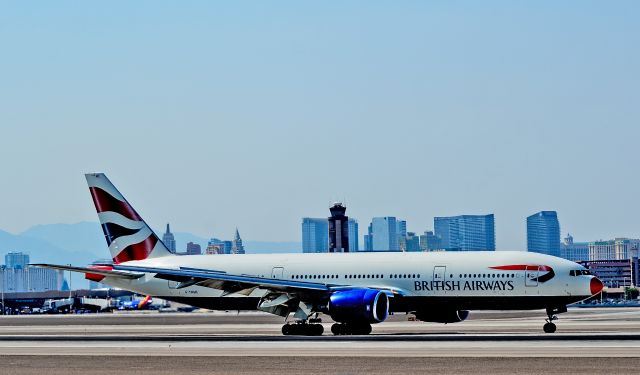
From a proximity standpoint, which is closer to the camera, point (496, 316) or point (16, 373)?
point (16, 373)

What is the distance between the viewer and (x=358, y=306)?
6159cm

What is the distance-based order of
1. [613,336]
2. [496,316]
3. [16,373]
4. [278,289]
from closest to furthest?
1. [16,373]
2. [613,336]
3. [278,289]
4. [496,316]

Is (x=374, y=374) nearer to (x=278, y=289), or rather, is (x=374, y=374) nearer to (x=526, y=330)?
(x=278, y=289)

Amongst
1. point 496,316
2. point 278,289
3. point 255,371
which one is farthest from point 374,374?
point 496,316

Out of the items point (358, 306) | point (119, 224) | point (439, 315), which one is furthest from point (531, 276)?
point (119, 224)

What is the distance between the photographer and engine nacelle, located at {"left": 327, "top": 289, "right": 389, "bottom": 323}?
61.6 metres

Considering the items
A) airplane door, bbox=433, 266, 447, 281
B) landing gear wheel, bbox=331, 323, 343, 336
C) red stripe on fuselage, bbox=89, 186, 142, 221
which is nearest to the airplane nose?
airplane door, bbox=433, 266, 447, 281

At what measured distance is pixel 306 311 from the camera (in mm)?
64750

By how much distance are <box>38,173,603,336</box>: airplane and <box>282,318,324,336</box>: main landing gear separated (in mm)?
57

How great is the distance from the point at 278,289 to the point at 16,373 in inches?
922

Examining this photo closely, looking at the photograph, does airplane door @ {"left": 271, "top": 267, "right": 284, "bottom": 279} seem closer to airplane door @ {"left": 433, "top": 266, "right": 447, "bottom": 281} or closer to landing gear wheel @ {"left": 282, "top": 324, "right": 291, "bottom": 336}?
landing gear wheel @ {"left": 282, "top": 324, "right": 291, "bottom": 336}

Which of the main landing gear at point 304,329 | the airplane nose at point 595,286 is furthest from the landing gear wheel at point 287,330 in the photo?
the airplane nose at point 595,286

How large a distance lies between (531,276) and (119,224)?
997 inches

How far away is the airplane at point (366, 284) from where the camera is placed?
6234 centimetres
